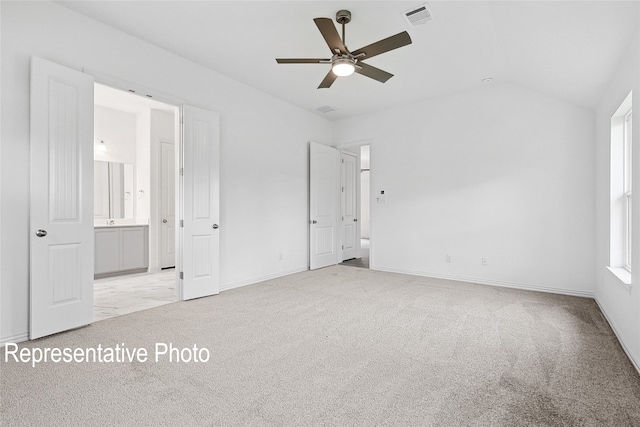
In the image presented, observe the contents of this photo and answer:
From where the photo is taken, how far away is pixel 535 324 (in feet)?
10.0

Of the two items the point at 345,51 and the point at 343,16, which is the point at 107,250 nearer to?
the point at 345,51

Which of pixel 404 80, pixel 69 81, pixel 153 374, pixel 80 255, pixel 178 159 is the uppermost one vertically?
pixel 404 80

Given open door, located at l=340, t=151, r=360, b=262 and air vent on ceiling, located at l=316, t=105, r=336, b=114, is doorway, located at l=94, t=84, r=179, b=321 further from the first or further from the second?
open door, located at l=340, t=151, r=360, b=262

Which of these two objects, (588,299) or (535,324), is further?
(588,299)

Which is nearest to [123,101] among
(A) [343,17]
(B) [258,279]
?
(B) [258,279]

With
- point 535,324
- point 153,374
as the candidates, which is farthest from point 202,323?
point 535,324

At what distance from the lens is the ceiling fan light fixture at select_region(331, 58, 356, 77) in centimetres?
288

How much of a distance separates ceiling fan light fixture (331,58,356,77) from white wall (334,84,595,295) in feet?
8.69

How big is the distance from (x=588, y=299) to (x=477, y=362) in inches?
104

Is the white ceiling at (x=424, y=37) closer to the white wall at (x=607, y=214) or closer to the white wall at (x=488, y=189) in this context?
the white wall at (x=607, y=214)

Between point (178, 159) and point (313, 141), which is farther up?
point (313, 141)

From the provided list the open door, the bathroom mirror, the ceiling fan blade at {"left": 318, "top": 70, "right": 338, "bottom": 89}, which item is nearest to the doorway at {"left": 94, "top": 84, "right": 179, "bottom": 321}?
the bathroom mirror

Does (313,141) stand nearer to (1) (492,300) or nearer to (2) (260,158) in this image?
(2) (260,158)

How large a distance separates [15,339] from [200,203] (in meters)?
2.04
